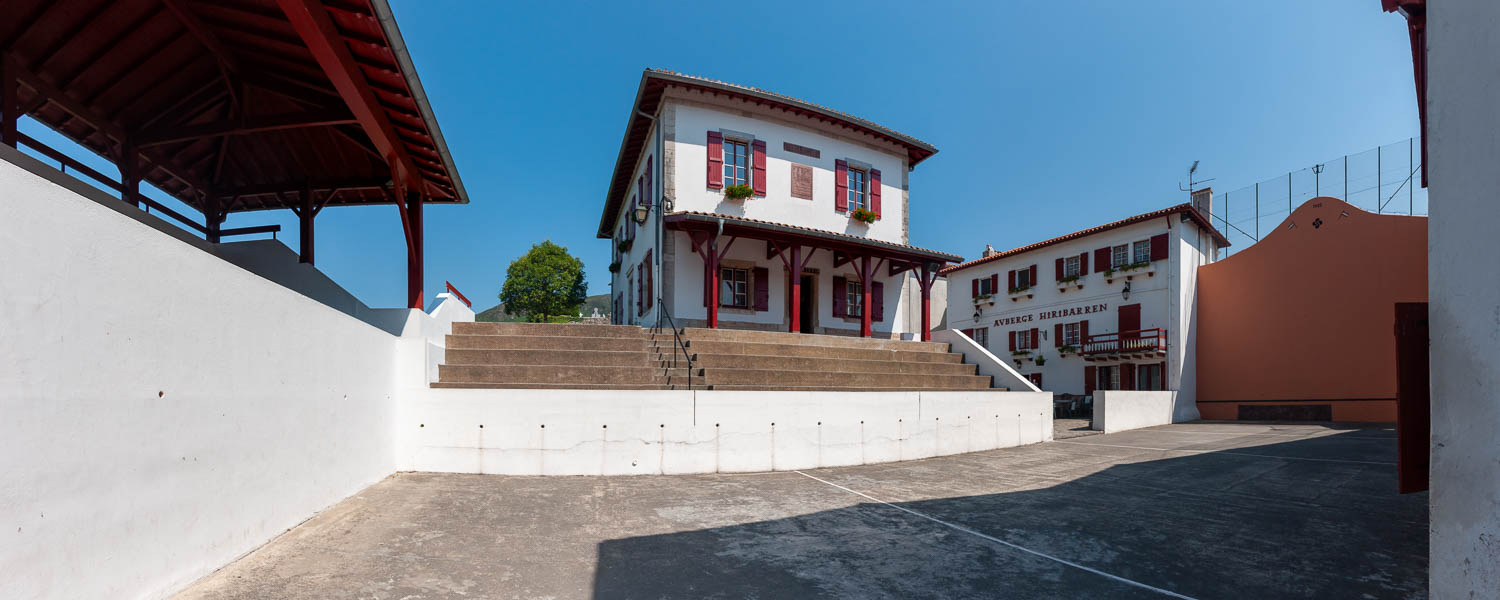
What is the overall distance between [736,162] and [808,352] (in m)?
5.63

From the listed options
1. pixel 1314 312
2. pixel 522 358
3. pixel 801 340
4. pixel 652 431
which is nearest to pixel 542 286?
pixel 801 340

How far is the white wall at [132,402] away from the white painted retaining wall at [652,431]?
8.43 feet

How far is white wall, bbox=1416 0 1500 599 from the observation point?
2992 millimetres

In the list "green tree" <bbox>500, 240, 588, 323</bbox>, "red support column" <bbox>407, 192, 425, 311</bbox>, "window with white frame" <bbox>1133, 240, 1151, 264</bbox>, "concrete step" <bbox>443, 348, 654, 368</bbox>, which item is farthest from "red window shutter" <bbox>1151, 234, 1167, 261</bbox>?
"green tree" <bbox>500, 240, 588, 323</bbox>

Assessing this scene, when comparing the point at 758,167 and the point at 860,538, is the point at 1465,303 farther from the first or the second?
the point at 758,167

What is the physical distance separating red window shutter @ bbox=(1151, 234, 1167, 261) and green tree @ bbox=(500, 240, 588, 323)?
94.7 feet

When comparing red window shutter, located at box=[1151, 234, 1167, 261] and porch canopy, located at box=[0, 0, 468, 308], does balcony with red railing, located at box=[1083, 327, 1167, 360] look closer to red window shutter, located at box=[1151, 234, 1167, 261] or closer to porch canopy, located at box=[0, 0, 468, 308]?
red window shutter, located at box=[1151, 234, 1167, 261]

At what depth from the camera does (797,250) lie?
15555 millimetres

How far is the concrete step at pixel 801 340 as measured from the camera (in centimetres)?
1274

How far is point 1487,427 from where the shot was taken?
3.01 m

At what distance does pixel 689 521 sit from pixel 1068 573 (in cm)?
329

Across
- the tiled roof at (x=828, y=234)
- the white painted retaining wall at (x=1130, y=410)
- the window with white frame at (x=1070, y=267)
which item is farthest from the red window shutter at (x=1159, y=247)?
the tiled roof at (x=828, y=234)

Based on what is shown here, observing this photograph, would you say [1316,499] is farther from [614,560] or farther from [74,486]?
[74,486]

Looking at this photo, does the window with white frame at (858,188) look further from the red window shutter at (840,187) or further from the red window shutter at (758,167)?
the red window shutter at (758,167)
